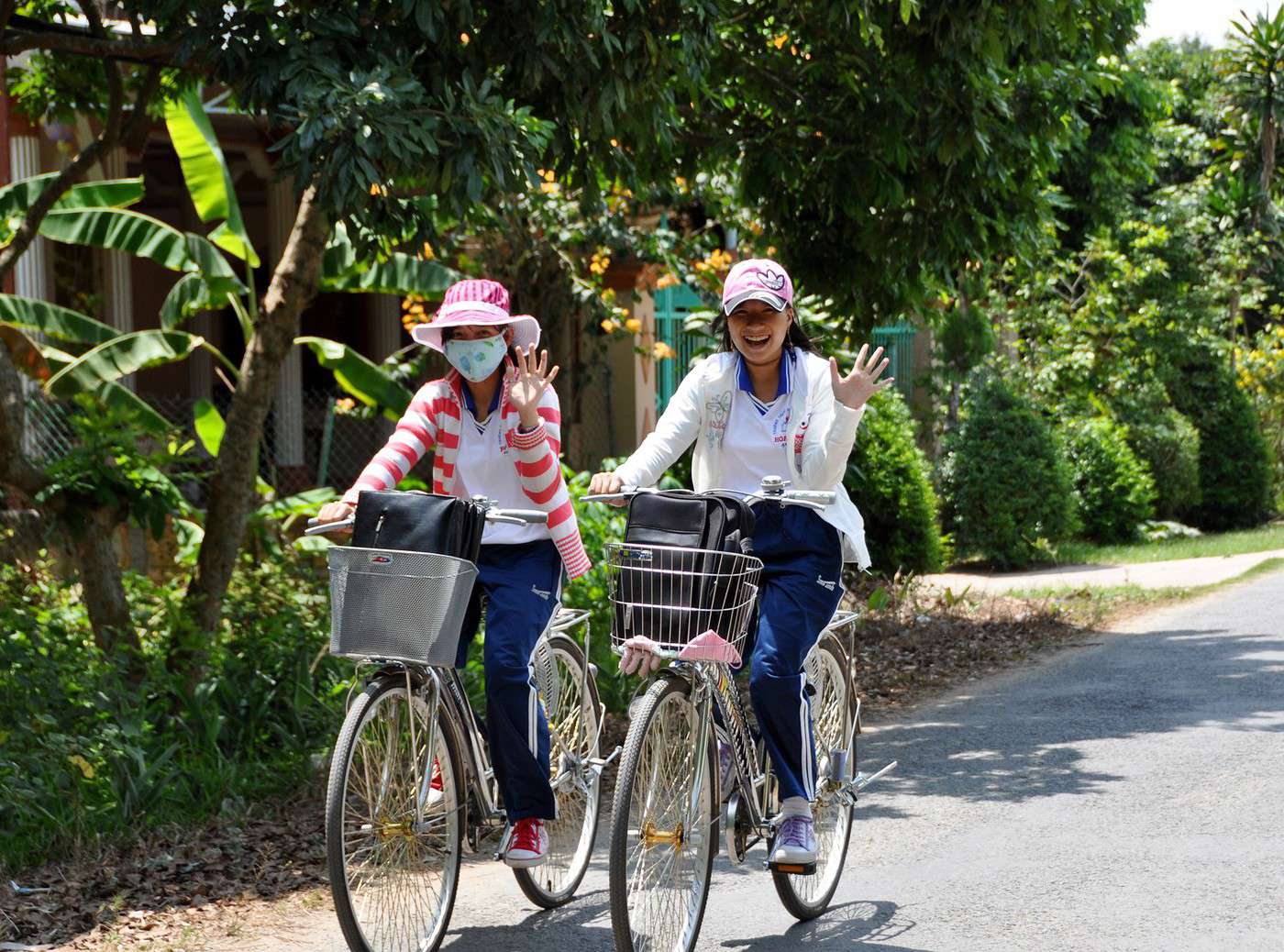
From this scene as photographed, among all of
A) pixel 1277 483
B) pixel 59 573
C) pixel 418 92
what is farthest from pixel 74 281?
pixel 1277 483

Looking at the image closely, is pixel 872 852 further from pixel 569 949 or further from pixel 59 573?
pixel 59 573

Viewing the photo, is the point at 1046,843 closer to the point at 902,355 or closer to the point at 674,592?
A: the point at 674,592

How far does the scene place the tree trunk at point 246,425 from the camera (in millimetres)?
7926

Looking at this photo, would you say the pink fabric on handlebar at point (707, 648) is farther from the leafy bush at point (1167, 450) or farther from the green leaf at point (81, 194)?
the leafy bush at point (1167, 450)

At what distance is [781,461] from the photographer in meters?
4.93

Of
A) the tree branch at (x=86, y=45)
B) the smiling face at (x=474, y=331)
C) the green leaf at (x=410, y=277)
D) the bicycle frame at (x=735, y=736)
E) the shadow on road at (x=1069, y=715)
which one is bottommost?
the shadow on road at (x=1069, y=715)

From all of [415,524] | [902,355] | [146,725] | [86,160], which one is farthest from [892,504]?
[415,524]

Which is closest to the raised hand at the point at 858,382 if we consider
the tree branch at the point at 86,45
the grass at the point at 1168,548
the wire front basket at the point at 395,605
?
the wire front basket at the point at 395,605

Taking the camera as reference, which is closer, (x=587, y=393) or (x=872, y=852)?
(x=872, y=852)

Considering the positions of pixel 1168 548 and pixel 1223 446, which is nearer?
pixel 1168 548

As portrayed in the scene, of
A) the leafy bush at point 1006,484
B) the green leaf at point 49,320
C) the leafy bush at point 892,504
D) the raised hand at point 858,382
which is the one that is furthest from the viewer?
the leafy bush at point 1006,484

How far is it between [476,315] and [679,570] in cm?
115

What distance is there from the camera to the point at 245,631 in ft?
26.1

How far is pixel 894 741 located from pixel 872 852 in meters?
2.24
